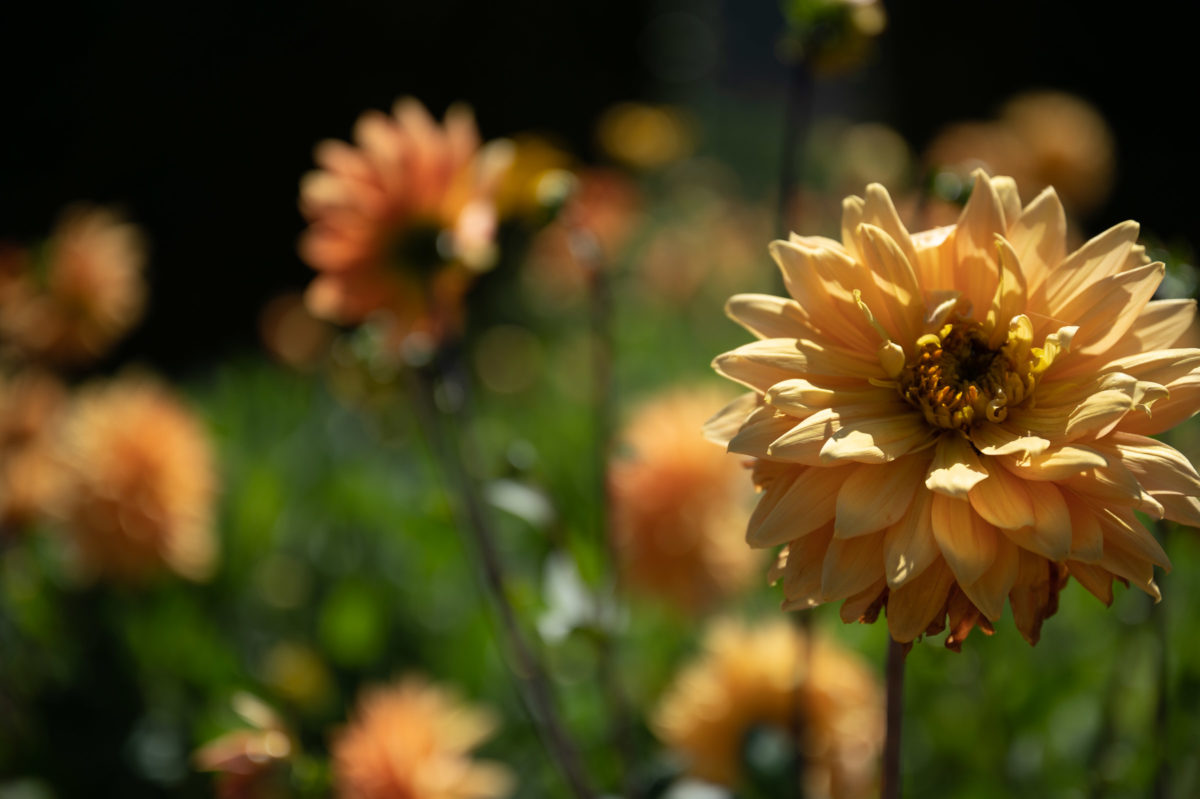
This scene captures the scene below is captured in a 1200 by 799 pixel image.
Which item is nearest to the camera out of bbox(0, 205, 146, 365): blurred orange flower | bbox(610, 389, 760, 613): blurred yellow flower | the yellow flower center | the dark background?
the yellow flower center

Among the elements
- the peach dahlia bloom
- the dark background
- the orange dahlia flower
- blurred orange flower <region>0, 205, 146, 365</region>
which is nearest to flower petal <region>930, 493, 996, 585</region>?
the peach dahlia bloom

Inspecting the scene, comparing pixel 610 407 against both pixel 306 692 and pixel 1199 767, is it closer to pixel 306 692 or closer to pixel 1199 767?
pixel 306 692

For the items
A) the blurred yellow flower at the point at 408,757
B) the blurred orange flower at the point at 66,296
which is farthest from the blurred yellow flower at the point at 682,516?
the blurred orange flower at the point at 66,296

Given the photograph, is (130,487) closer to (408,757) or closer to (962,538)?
(408,757)

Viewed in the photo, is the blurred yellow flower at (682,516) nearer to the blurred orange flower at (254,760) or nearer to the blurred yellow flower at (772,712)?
the blurred yellow flower at (772,712)

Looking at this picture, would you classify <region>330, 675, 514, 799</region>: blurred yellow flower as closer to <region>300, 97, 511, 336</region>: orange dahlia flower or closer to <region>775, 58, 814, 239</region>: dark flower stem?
<region>300, 97, 511, 336</region>: orange dahlia flower
